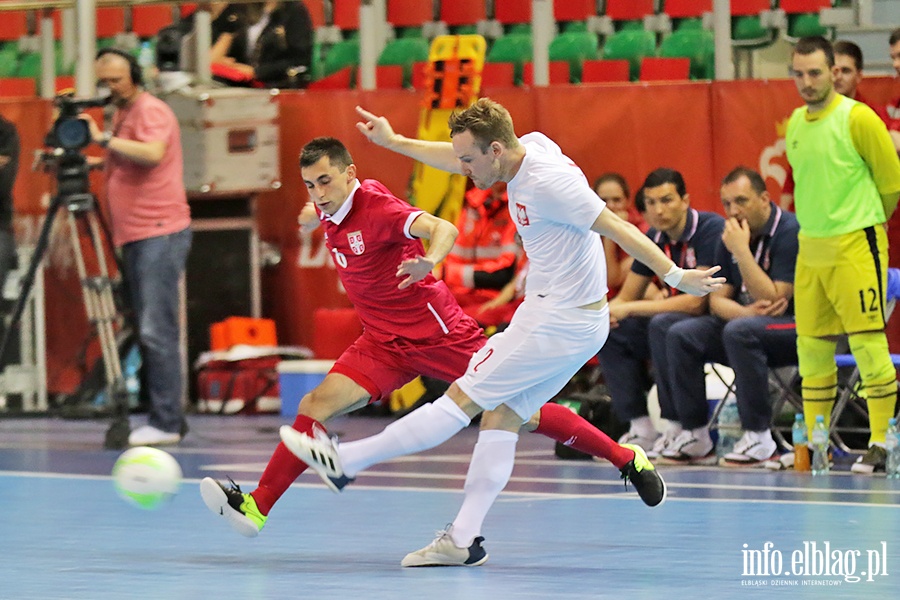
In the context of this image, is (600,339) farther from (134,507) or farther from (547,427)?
(134,507)

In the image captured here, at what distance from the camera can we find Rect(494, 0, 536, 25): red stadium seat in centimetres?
1430

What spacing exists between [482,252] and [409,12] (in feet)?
11.7

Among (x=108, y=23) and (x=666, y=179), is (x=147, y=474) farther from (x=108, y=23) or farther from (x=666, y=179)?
(x=108, y=23)

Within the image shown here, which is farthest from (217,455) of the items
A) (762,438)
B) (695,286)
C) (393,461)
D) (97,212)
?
(695,286)

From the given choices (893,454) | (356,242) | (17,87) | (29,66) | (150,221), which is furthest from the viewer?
(29,66)

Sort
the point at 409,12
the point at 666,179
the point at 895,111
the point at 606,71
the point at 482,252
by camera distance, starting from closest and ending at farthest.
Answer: the point at 666,179, the point at 895,111, the point at 482,252, the point at 606,71, the point at 409,12

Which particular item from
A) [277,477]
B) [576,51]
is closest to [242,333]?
[576,51]

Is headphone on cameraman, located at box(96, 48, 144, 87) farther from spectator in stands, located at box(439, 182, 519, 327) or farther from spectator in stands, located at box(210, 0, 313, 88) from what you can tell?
spectator in stands, located at box(210, 0, 313, 88)

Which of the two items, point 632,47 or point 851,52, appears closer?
point 851,52

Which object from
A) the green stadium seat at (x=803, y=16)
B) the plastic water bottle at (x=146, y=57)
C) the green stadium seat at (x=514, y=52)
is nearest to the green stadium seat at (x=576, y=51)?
→ the green stadium seat at (x=514, y=52)

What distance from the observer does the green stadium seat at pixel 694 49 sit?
1306cm

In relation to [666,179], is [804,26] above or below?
above

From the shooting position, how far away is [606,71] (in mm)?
13492

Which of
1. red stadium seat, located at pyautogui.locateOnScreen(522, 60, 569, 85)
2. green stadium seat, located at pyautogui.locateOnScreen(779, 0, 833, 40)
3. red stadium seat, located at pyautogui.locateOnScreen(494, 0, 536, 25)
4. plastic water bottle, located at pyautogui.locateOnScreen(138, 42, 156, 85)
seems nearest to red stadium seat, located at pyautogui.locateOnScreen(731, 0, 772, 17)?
green stadium seat, located at pyautogui.locateOnScreen(779, 0, 833, 40)
